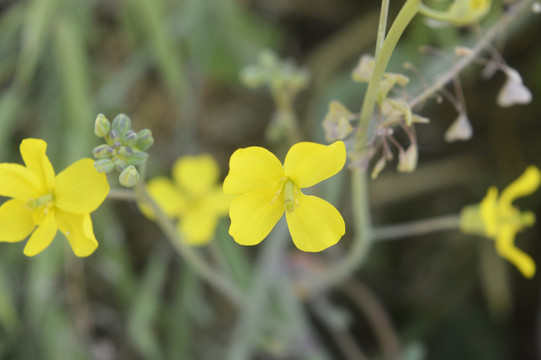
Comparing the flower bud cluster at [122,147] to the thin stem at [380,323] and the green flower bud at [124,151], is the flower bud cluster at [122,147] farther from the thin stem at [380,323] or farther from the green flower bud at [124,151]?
the thin stem at [380,323]

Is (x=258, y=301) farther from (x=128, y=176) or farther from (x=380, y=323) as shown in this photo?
(x=128, y=176)

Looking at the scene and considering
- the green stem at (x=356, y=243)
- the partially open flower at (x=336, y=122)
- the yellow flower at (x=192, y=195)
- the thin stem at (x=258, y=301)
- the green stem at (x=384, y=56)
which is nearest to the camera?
the green stem at (x=384, y=56)

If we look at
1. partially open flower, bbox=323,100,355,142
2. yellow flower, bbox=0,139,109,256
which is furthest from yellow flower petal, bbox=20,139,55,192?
partially open flower, bbox=323,100,355,142

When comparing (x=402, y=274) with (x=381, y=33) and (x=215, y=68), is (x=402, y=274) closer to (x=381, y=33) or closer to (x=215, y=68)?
(x=215, y=68)

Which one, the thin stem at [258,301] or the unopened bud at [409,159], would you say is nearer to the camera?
the unopened bud at [409,159]

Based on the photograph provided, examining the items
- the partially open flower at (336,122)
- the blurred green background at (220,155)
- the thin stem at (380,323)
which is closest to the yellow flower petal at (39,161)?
the partially open flower at (336,122)

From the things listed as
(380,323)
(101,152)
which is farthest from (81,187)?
(380,323)

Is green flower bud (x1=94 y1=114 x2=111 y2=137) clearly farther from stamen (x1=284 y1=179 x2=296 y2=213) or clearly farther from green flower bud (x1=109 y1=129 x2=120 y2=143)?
stamen (x1=284 y1=179 x2=296 y2=213)
